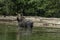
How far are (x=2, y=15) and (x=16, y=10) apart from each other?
217 cm

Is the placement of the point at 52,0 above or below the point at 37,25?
above

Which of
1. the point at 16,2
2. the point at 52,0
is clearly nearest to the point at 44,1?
the point at 52,0

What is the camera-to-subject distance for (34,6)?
32250mm

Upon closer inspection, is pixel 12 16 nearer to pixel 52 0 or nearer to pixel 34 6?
pixel 34 6

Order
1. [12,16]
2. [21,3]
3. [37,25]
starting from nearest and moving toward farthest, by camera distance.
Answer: [37,25] → [12,16] → [21,3]

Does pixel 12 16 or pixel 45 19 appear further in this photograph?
pixel 12 16

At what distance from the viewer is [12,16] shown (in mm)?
30562

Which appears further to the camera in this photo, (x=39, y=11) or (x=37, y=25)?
(x=39, y=11)

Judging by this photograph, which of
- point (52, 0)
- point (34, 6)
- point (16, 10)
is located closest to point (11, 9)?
point (16, 10)

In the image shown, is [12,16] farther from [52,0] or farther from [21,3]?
[52,0]

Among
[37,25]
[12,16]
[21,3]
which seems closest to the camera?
[37,25]

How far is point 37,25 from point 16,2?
6033 mm

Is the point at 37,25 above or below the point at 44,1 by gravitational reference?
below

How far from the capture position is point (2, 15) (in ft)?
103
